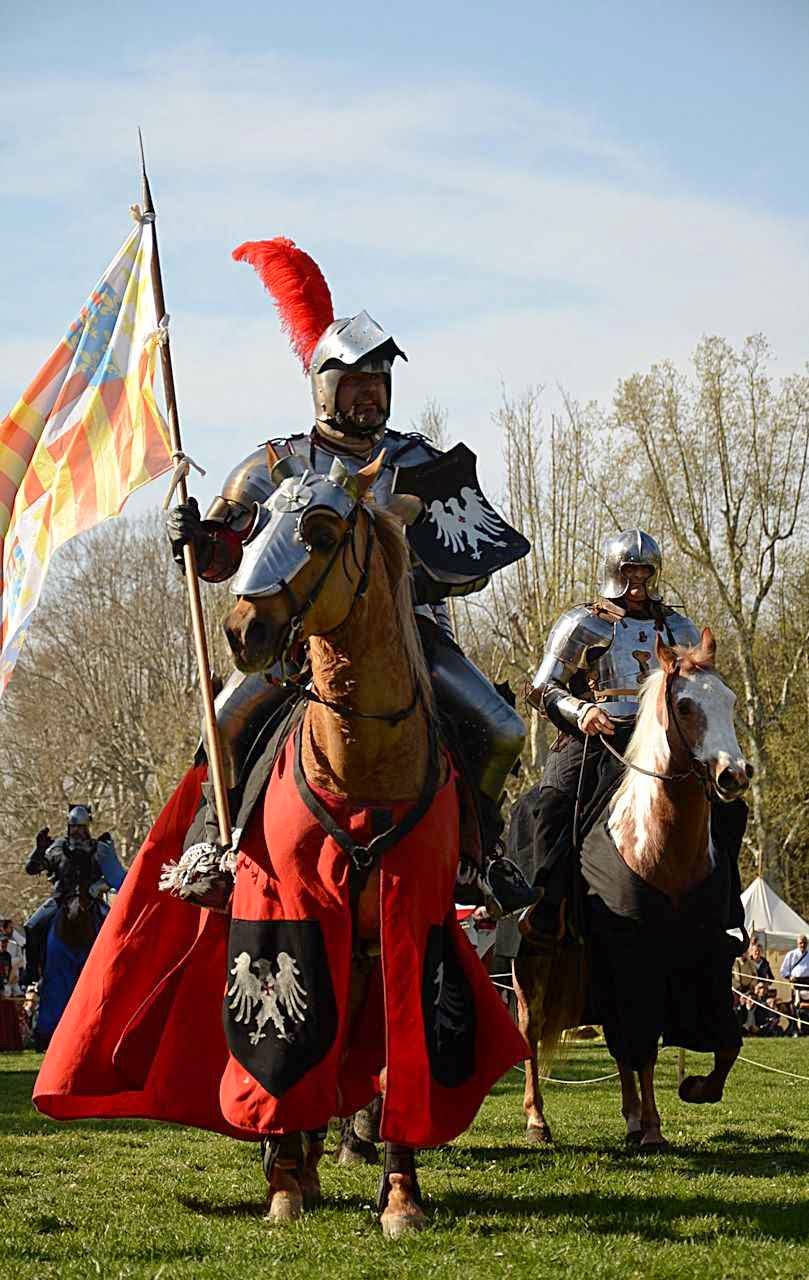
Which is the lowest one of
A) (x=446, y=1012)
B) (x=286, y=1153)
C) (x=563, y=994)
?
(x=286, y=1153)

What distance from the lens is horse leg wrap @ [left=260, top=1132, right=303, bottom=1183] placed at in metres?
6.12

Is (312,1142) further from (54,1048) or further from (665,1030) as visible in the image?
(665,1030)

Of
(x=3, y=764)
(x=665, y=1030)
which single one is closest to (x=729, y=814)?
(x=665, y=1030)

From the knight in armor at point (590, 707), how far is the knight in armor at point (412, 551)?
2.10m

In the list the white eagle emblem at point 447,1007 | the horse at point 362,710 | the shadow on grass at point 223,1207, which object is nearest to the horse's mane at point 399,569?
the horse at point 362,710

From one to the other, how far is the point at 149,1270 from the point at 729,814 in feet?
Answer: 15.9

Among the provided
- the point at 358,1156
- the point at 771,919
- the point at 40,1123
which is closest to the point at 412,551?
the point at 358,1156

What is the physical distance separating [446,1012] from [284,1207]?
91 centimetres

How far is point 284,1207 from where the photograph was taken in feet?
20.0

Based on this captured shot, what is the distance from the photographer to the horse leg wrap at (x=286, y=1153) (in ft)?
20.1

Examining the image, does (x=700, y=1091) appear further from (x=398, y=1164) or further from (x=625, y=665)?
(x=398, y=1164)

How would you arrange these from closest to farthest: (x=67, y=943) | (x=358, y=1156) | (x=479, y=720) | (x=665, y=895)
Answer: (x=479, y=720), (x=358, y=1156), (x=665, y=895), (x=67, y=943)

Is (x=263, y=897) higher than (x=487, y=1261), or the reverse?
(x=263, y=897)

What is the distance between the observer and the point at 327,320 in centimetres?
777
